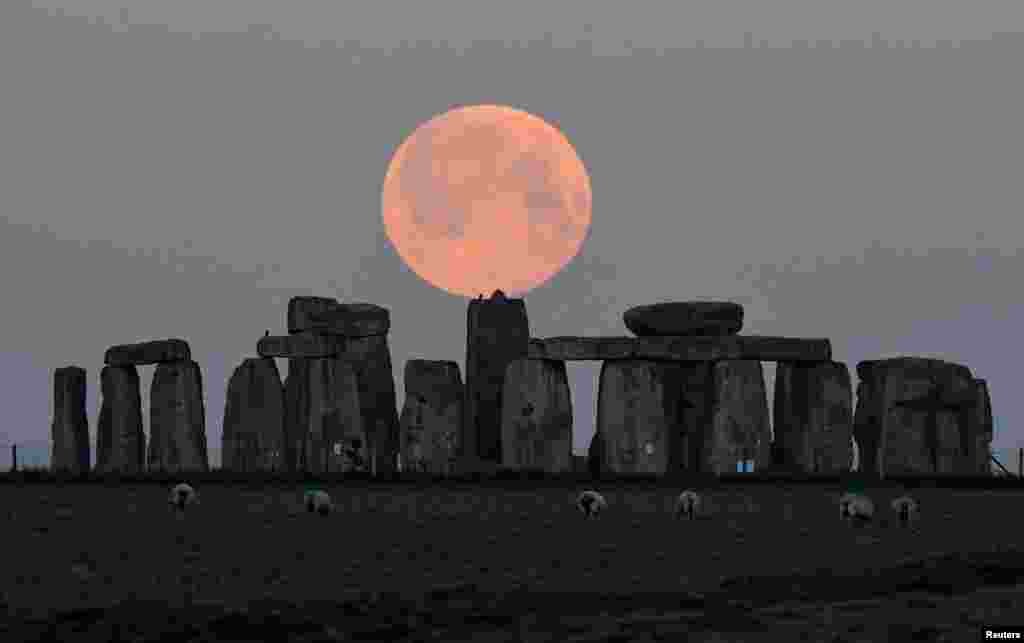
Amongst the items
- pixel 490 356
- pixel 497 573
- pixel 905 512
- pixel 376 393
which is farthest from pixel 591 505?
pixel 376 393

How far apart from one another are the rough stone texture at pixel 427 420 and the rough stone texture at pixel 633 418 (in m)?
2.90

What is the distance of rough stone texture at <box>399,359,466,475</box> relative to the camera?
133 feet

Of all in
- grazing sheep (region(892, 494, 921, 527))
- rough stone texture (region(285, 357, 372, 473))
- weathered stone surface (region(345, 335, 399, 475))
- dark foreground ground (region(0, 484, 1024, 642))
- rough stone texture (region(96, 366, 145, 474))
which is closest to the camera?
dark foreground ground (region(0, 484, 1024, 642))

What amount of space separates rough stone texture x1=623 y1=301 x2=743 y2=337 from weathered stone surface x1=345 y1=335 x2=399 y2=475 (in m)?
5.57

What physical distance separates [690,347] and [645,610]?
1007 inches

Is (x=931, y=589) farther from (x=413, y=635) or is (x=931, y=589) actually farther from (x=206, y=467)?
(x=206, y=467)

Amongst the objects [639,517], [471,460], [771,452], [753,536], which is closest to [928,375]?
[771,452]

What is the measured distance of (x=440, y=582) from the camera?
671 inches

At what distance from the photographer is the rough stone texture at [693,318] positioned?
40531mm

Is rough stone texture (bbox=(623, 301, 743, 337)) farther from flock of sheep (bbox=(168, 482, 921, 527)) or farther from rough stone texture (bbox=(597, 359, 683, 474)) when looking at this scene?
flock of sheep (bbox=(168, 482, 921, 527))

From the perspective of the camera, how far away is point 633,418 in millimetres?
39719

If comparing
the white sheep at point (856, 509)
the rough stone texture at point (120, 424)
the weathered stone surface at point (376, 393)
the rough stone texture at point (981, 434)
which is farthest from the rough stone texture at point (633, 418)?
the white sheep at point (856, 509)

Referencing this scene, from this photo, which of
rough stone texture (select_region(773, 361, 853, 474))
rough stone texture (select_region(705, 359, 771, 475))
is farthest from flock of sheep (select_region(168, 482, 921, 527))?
rough stone texture (select_region(773, 361, 853, 474))

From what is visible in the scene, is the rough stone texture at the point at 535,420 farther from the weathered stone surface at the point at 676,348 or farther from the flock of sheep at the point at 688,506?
the flock of sheep at the point at 688,506
